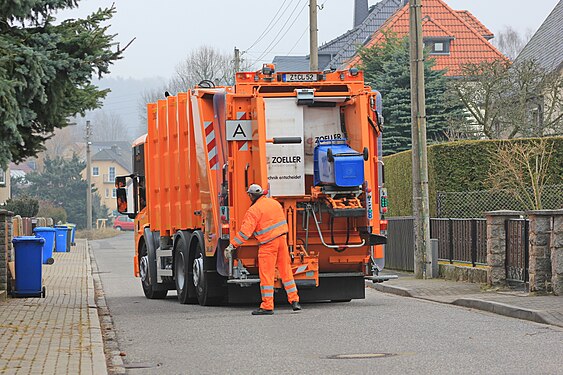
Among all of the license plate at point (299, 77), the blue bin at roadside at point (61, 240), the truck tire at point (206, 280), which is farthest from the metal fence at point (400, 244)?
the blue bin at roadside at point (61, 240)

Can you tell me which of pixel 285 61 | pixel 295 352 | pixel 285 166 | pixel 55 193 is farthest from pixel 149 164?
pixel 55 193

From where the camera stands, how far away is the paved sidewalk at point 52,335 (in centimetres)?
993

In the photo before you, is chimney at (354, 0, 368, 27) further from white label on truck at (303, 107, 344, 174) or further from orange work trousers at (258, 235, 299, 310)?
orange work trousers at (258, 235, 299, 310)

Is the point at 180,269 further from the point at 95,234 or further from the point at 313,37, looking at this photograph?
the point at 95,234

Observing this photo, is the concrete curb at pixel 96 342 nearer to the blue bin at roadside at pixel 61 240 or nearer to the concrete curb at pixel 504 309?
the concrete curb at pixel 504 309

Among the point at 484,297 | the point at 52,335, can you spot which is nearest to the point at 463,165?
the point at 484,297

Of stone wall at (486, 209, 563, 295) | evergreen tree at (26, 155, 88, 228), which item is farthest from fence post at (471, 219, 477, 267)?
evergreen tree at (26, 155, 88, 228)

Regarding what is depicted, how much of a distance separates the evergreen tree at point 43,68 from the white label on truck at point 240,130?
1.80 m

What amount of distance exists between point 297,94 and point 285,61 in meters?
70.2

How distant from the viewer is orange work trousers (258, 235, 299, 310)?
15.0m

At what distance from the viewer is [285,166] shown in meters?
15.8

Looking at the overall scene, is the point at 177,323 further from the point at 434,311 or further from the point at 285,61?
the point at 285,61

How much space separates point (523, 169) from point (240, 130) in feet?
35.3

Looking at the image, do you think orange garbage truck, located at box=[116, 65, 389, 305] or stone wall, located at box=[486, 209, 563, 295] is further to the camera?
stone wall, located at box=[486, 209, 563, 295]
